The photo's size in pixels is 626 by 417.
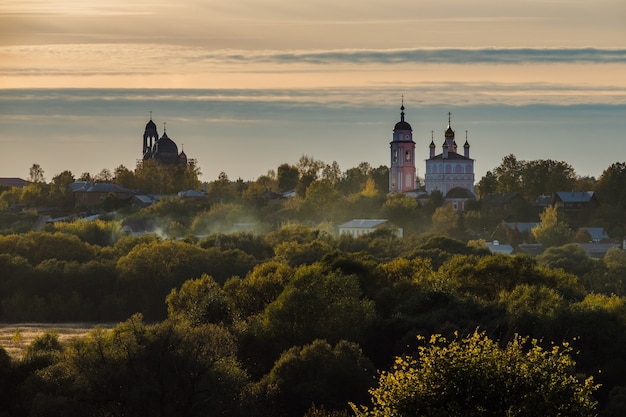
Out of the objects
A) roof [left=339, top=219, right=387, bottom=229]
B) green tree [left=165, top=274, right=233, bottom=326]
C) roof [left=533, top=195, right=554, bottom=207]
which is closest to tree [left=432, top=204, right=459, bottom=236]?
roof [left=339, top=219, right=387, bottom=229]

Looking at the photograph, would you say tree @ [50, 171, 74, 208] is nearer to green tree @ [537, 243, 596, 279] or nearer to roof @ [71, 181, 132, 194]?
roof @ [71, 181, 132, 194]

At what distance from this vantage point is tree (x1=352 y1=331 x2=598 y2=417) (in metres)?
29.9

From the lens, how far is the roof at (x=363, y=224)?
137 meters

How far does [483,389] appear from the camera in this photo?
30125mm

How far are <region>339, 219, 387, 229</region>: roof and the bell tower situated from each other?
29.2m

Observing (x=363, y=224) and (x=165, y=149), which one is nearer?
(x=363, y=224)

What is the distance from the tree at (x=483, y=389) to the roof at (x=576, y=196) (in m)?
115

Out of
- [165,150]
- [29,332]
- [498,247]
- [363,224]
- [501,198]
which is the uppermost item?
[165,150]

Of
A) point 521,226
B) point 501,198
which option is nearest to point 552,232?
point 521,226

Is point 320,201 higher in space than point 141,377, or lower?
higher

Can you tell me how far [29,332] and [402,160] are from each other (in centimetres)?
10214

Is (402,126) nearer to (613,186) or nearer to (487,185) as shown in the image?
(487,185)

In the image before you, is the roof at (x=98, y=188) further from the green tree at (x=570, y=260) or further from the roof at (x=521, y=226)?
the green tree at (x=570, y=260)

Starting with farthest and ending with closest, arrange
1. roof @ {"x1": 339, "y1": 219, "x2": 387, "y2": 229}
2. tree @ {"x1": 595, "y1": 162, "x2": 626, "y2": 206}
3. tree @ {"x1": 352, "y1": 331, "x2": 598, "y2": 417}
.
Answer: tree @ {"x1": 595, "y1": 162, "x2": 626, "y2": 206} < roof @ {"x1": 339, "y1": 219, "x2": 387, "y2": 229} < tree @ {"x1": 352, "y1": 331, "x2": 598, "y2": 417}
